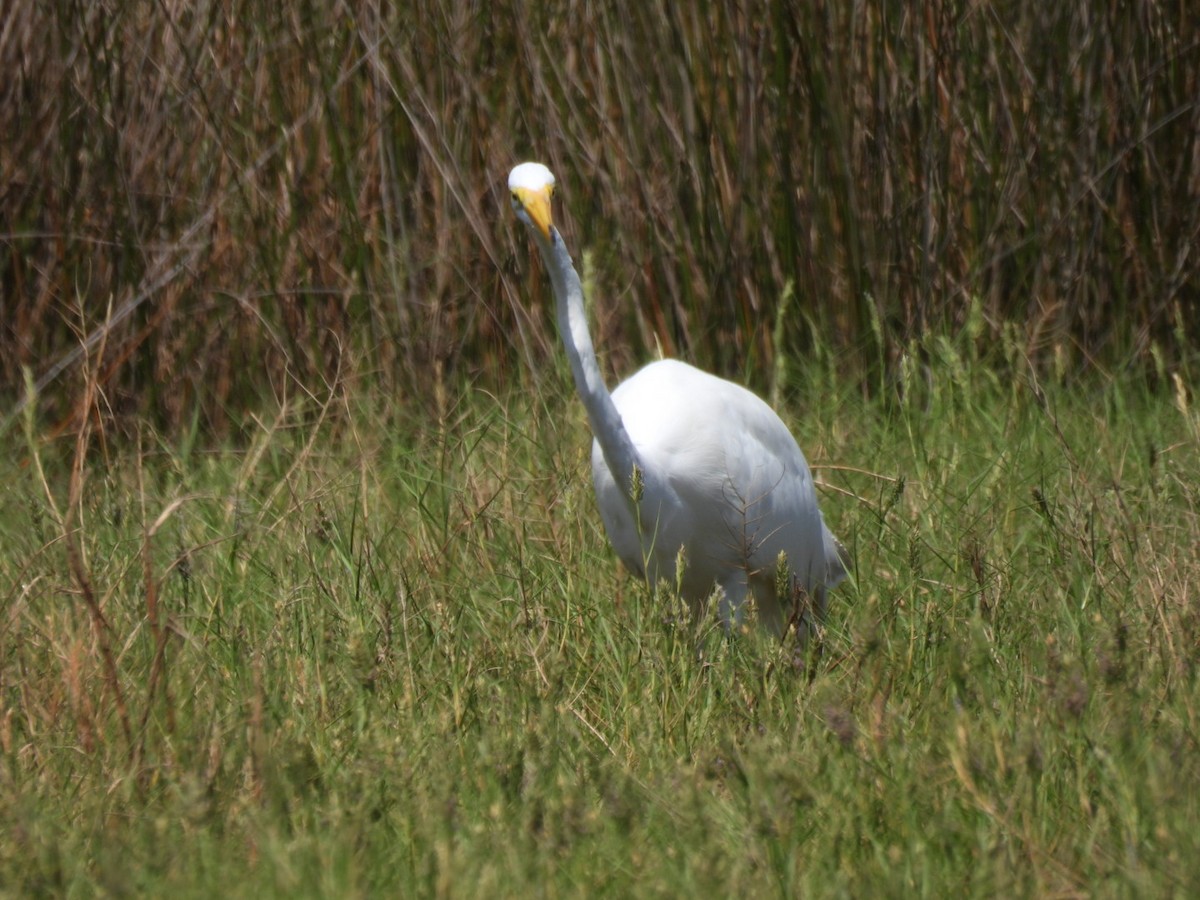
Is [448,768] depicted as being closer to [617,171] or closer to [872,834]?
[872,834]

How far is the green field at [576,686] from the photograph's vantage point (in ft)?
6.49

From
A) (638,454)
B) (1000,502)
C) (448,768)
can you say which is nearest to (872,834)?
(448,768)

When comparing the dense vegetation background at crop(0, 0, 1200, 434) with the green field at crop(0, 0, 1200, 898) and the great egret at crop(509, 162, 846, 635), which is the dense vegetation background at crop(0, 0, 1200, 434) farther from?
the great egret at crop(509, 162, 846, 635)

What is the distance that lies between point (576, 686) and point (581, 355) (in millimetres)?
564

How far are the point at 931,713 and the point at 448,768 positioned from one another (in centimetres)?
74

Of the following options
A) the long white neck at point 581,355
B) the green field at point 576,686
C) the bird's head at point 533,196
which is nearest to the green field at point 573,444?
the green field at point 576,686

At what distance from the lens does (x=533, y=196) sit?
273cm

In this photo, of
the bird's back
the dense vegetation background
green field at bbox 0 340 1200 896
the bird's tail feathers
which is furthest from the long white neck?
the dense vegetation background

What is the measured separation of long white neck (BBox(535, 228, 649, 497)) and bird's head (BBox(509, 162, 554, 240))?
6 centimetres

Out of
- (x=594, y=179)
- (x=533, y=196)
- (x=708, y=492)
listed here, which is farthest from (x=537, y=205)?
(x=594, y=179)

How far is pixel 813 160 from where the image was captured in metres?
4.49

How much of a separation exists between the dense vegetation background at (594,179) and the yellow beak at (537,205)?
5.51 feet

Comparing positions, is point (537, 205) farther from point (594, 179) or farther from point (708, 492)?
point (594, 179)

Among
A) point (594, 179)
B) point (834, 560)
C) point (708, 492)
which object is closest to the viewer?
point (708, 492)
